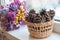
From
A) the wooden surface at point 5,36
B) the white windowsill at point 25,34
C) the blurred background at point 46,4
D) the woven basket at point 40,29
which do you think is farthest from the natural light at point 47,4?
the wooden surface at point 5,36

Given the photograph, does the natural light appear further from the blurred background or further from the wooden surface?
the wooden surface

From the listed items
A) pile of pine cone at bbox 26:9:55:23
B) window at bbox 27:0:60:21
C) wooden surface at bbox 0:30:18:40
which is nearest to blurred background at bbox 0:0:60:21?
window at bbox 27:0:60:21

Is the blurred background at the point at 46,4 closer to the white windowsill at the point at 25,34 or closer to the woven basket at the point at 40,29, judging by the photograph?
the white windowsill at the point at 25,34

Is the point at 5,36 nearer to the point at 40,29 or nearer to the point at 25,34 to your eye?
the point at 25,34

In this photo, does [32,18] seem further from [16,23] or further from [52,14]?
[16,23]

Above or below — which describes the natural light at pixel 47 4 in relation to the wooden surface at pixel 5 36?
above

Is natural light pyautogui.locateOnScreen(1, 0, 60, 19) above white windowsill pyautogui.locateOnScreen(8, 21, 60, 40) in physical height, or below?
above

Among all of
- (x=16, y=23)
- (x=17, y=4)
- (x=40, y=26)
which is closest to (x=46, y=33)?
(x=40, y=26)

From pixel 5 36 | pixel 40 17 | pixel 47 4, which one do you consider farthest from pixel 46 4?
pixel 5 36

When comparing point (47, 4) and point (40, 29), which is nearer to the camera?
point (40, 29)
